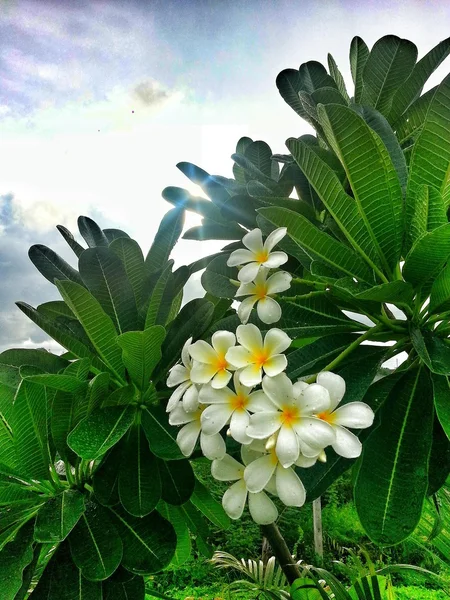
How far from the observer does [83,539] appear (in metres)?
0.82

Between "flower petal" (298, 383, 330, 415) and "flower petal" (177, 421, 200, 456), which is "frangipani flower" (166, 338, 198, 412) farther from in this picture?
"flower petal" (298, 383, 330, 415)

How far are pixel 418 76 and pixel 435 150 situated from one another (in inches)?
14.7

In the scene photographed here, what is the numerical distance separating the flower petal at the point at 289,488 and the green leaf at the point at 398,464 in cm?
15

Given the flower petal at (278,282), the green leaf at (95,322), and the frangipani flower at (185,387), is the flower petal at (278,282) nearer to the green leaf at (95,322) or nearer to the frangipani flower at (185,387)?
the frangipani flower at (185,387)

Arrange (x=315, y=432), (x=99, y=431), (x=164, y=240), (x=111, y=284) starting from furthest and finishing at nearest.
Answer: (x=164, y=240) < (x=111, y=284) < (x=99, y=431) < (x=315, y=432)

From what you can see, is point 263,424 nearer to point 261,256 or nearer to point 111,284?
point 261,256

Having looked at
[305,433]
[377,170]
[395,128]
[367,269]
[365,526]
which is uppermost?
[395,128]

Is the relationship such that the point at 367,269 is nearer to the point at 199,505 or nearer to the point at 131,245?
the point at 131,245

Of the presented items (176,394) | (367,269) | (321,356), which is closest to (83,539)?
(176,394)

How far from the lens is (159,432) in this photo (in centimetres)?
79

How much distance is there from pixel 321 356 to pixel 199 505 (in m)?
0.54

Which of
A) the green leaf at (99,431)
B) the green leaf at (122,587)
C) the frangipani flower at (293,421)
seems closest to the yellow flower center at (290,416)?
the frangipani flower at (293,421)

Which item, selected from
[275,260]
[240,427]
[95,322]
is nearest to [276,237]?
[275,260]

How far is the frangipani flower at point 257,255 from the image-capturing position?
625 mm
